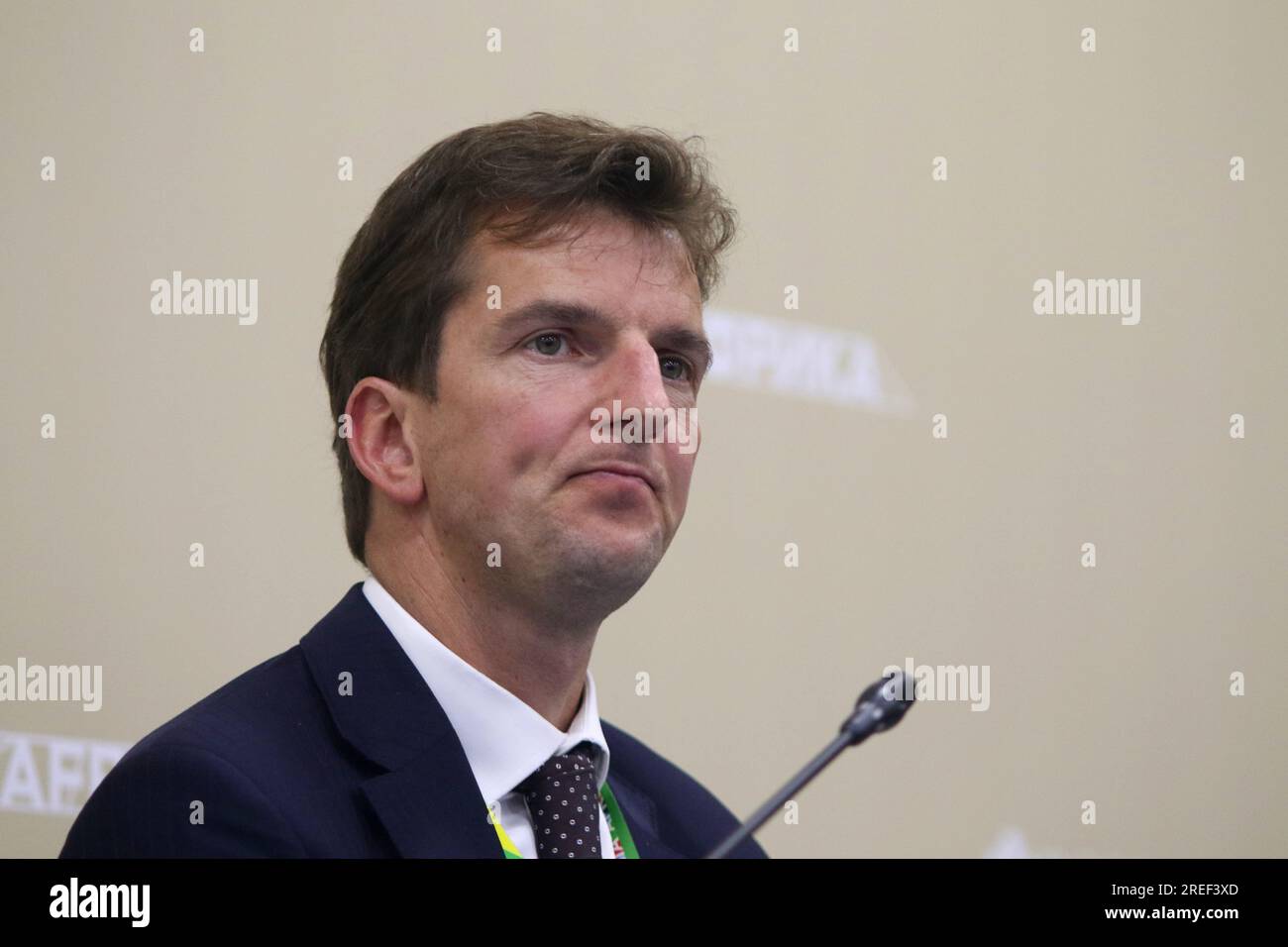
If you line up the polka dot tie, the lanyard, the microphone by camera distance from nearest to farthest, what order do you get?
the microphone → the polka dot tie → the lanyard

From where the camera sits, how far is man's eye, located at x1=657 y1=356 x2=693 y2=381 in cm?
198

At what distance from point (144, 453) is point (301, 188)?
58 centimetres

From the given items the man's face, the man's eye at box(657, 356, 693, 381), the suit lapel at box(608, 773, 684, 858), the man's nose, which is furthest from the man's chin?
the suit lapel at box(608, 773, 684, 858)

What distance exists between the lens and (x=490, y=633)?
1868mm

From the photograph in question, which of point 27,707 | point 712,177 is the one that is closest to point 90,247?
point 27,707

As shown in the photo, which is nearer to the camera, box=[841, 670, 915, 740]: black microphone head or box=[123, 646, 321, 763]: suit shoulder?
box=[841, 670, 915, 740]: black microphone head

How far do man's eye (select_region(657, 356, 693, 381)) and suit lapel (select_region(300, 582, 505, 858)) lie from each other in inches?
19.7

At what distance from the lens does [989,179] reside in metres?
3.29

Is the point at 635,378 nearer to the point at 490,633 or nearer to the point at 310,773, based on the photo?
the point at 490,633

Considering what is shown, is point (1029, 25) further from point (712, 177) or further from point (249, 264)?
point (249, 264)

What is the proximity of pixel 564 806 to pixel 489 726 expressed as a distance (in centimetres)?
13

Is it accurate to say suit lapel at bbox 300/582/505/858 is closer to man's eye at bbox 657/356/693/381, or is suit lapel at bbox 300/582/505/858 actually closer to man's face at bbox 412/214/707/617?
man's face at bbox 412/214/707/617

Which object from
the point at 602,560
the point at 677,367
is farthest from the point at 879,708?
the point at 677,367

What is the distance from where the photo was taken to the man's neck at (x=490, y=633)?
1.86 metres
